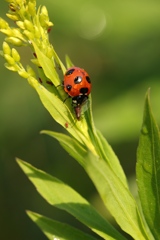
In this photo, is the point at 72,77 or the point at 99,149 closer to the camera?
the point at 99,149

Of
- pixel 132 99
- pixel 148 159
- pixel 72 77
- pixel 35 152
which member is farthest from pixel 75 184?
pixel 148 159

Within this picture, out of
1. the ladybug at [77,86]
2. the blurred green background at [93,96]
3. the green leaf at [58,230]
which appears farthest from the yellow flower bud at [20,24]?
the blurred green background at [93,96]

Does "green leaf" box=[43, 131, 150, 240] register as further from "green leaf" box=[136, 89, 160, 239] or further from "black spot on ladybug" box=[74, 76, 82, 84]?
"black spot on ladybug" box=[74, 76, 82, 84]

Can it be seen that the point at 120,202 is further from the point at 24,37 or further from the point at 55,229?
the point at 24,37

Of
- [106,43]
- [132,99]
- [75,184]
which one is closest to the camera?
[132,99]

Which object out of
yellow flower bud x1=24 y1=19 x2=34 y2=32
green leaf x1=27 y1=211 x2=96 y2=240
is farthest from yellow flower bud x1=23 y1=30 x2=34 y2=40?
green leaf x1=27 y1=211 x2=96 y2=240

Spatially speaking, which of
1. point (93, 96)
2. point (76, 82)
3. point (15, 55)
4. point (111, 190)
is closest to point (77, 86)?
point (76, 82)

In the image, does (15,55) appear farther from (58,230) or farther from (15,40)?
(58,230)

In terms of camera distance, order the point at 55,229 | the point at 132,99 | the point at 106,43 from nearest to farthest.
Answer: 1. the point at 55,229
2. the point at 132,99
3. the point at 106,43
